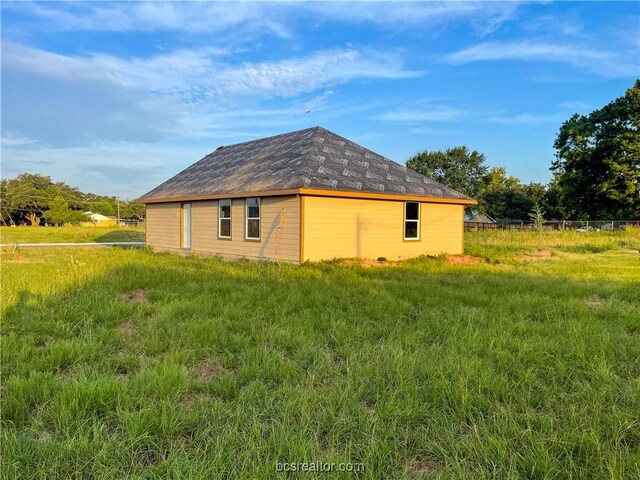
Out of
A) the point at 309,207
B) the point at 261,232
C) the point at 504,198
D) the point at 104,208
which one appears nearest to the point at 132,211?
the point at 104,208

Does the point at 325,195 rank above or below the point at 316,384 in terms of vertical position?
above

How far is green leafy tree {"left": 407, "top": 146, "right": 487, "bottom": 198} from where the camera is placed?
55312 mm

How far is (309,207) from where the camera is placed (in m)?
11.4

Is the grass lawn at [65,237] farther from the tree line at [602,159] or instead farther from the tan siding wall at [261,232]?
the tree line at [602,159]

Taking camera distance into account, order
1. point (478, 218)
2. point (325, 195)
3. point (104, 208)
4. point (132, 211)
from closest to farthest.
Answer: point (325, 195) → point (478, 218) → point (132, 211) → point (104, 208)

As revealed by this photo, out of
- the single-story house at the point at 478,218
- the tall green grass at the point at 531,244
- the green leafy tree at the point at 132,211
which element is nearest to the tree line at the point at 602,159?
the tall green grass at the point at 531,244

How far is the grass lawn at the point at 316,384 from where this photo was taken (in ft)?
7.81

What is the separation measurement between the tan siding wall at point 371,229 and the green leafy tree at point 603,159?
25.3 m

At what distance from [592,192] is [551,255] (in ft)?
81.5

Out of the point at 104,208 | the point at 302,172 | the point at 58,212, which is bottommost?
the point at 302,172

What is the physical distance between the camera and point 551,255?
1566 centimetres

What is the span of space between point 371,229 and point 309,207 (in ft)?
8.14

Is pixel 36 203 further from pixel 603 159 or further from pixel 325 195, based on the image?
pixel 603 159

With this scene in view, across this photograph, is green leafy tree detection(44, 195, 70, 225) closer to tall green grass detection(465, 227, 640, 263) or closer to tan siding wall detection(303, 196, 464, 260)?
tall green grass detection(465, 227, 640, 263)
